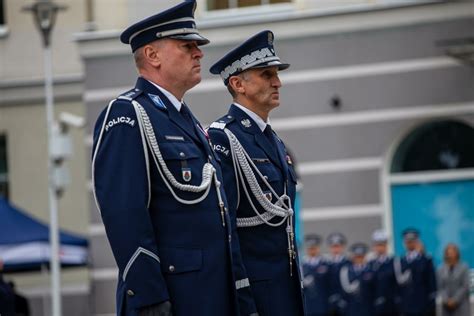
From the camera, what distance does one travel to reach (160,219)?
6840 mm

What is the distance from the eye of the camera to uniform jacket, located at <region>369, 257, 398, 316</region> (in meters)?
22.6

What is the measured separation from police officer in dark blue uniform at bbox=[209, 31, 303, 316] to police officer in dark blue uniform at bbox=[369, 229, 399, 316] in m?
14.1

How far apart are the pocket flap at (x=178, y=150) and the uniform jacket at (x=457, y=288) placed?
14952mm

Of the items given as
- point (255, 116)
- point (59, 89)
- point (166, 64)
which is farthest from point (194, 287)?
point (59, 89)

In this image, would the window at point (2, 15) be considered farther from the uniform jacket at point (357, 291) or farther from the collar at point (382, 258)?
the collar at point (382, 258)

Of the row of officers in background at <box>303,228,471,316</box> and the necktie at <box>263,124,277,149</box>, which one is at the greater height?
the necktie at <box>263,124,277,149</box>

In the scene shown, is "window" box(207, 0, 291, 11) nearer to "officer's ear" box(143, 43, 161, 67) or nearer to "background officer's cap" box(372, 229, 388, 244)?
"background officer's cap" box(372, 229, 388, 244)

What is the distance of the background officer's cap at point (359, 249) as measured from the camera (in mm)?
23016

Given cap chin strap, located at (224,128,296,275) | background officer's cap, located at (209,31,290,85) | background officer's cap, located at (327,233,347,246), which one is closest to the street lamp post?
background officer's cap, located at (327,233,347,246)

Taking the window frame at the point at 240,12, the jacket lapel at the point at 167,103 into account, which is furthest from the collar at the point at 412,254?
the jacket lapel at the point at 167,103

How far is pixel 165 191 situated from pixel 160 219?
0.42ft

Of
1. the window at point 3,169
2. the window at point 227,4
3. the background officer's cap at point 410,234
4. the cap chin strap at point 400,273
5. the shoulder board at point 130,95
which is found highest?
the window at point 227,4

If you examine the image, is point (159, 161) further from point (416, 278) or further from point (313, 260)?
point (313, 260)

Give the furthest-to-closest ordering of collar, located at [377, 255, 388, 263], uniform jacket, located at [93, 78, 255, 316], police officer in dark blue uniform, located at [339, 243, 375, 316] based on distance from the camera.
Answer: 1. police officer in dark blue uniform, located at [339, 243, 375, 316]
2. collar, located at [377, 255, 388, 263]
3. uniform jacket, located at [93, 78, 255, 316]
